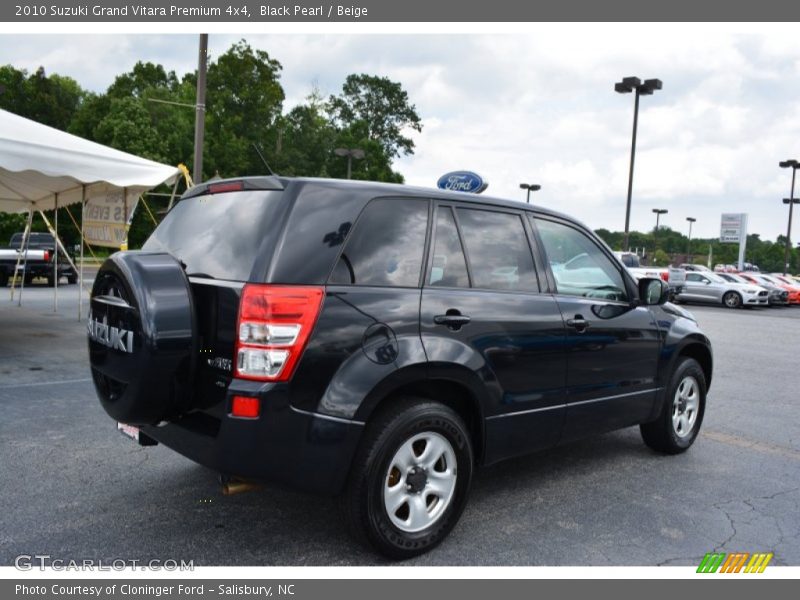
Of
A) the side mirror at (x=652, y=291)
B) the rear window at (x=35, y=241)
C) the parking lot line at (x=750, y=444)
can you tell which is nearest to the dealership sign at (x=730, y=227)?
the rear window at (x=35, y=241)

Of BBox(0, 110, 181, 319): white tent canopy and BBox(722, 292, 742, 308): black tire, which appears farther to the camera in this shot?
BBox(722, 292, 742, 308): black tire

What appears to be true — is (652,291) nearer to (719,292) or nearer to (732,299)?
(732,299)

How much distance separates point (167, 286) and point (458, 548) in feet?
6.30

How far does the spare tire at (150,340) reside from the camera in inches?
122

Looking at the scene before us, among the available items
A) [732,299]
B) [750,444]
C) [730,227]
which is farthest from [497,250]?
[730,227]

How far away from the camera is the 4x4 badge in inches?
126

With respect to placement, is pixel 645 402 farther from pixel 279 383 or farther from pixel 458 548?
pixel 279 383

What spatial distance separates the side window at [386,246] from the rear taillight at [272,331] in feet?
0.80

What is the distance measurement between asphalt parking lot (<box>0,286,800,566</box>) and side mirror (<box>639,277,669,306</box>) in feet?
3.89

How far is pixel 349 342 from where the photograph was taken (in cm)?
305

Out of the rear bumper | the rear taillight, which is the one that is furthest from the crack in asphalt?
the rear taillight

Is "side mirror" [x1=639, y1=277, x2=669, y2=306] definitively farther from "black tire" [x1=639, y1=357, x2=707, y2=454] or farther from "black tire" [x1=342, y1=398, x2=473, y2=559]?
"black tire" [x1=342, y1=398, x2=473, y2=559]

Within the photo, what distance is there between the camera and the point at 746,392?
8.02 metres

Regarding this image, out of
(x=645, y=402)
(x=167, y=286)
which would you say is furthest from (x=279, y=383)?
(x=645, y=402)
